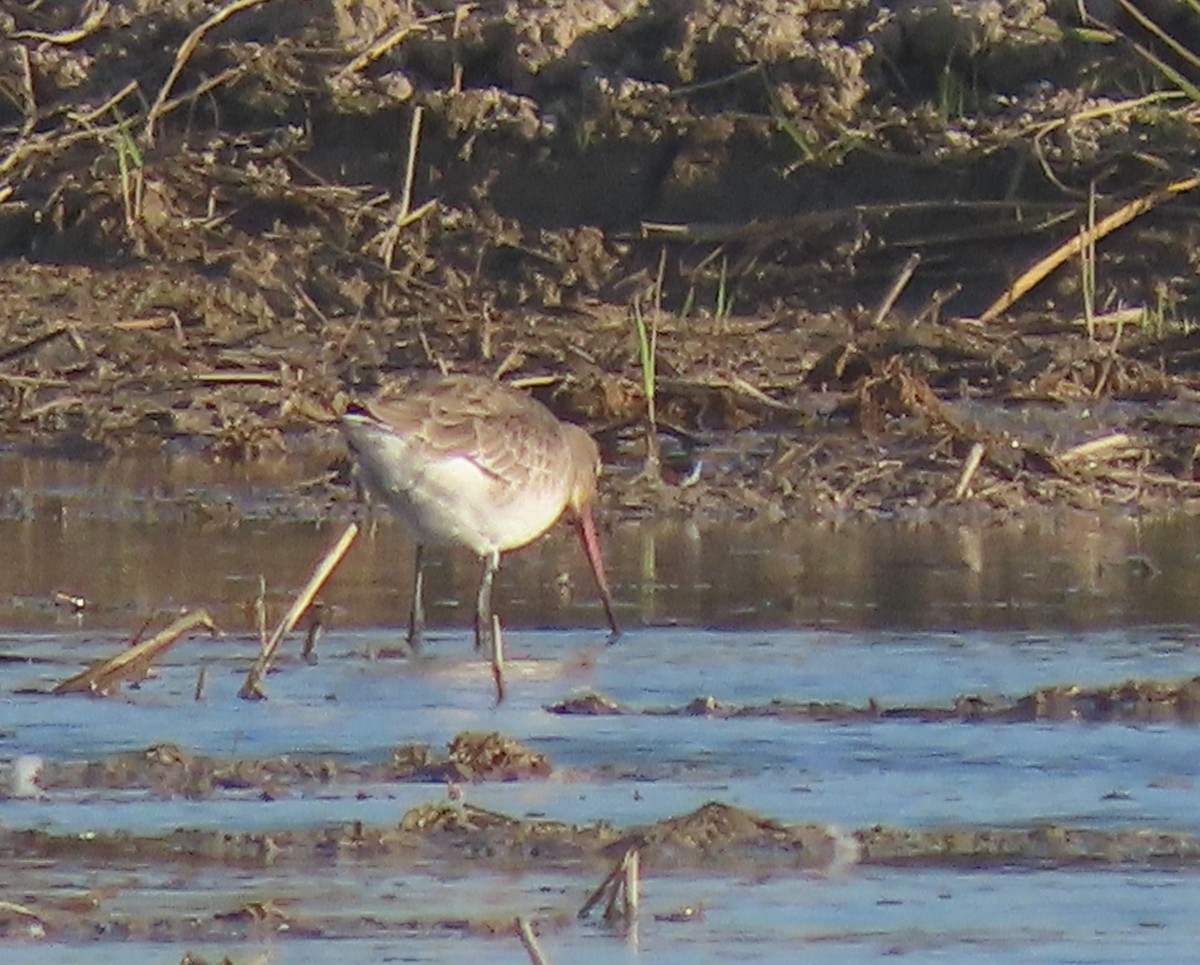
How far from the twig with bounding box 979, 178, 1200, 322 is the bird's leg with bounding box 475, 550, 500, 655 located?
3.98 metres

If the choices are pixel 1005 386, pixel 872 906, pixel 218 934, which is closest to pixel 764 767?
pixel 872 906

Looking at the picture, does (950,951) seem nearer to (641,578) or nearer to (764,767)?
(764,767)

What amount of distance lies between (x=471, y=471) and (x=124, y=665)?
184 cm

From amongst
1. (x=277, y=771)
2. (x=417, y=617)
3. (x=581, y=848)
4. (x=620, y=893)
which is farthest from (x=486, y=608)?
(x=620, y=893)

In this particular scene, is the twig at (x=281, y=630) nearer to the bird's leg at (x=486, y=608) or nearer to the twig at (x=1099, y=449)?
the bird's leg at (x=486, y=608)

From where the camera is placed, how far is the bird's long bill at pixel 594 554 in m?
9.65

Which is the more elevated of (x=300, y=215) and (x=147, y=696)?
(x=300, y=215)

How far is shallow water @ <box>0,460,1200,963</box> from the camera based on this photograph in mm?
6109

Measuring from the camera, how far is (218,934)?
19.5ft

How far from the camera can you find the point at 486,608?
32.2 ft

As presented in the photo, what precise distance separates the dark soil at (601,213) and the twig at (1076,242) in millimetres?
38

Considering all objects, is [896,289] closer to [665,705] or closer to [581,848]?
[665,705]

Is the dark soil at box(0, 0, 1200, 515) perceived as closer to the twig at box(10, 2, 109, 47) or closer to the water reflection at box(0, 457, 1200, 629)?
the twig at box(10, 2, 109, 47)

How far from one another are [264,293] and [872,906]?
847 cm
